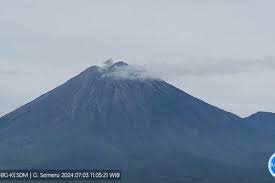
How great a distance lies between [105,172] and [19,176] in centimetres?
1442

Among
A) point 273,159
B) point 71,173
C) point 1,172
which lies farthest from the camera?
point 1,172

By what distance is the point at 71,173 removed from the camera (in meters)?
103

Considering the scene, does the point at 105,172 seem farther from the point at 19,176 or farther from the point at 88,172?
the point at 19,176

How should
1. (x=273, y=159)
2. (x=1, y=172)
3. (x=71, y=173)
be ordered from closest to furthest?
1. (x=273, y=159)
2. (x=71, y=173)
3. (x=1, y=172)

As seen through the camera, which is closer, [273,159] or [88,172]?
[273,159]

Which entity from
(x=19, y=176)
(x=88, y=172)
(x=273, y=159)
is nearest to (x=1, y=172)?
(x=19, y=176)

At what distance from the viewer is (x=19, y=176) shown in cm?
10912

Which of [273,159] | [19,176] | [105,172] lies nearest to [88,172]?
[105,172]

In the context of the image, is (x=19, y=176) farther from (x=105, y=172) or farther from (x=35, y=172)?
(x=105, y=172)

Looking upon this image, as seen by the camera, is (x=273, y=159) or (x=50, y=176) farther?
(x=50, y=176)

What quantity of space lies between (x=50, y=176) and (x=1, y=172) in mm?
12872

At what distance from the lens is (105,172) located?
108062mm

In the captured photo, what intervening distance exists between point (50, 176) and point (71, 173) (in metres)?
4.57

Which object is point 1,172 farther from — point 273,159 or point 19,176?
point 273,159
